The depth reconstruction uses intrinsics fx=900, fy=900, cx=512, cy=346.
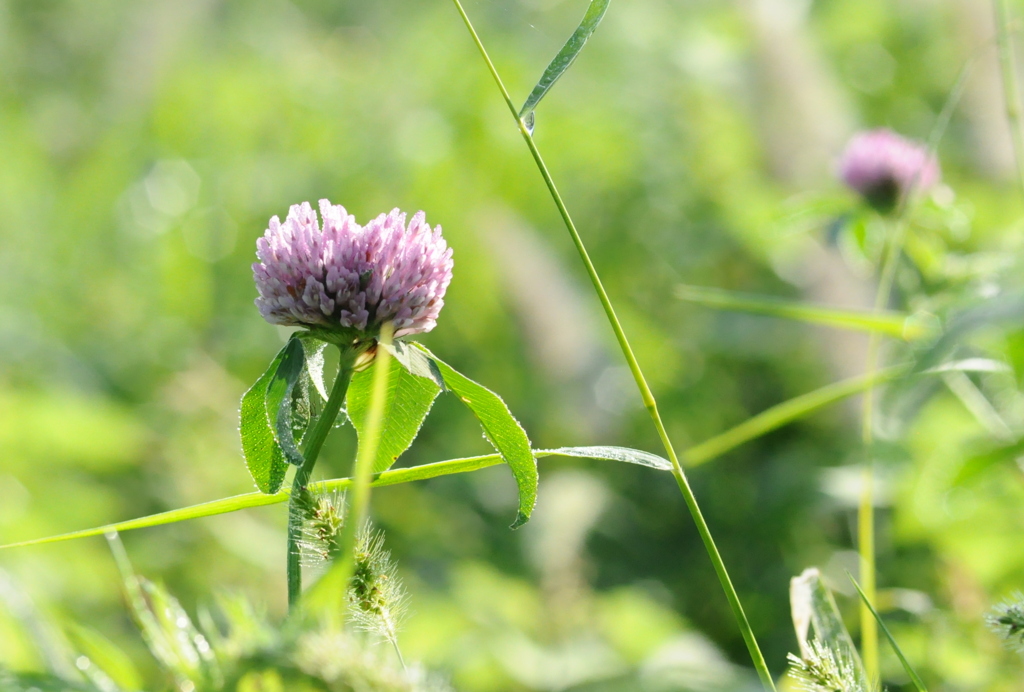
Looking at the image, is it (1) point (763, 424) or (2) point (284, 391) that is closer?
(2) point (284, 391)

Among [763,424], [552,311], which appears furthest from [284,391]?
[552,311]

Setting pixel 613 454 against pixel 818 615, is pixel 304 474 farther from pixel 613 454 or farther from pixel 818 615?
pixel 818 615

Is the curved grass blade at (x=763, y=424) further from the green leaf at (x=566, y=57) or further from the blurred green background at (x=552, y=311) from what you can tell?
the green leaf at (x=566, y=57)

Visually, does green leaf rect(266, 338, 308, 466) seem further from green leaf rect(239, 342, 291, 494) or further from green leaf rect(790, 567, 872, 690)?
green leaf rect(790, 567, 872, 690)

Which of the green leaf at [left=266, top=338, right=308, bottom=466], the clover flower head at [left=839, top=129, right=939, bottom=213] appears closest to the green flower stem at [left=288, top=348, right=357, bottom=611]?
the green leaf at [left=266, top=338, right=308, bottom=466]

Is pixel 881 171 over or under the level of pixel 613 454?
over

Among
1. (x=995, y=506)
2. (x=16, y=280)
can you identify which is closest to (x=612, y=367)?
(x=995, y=506)
